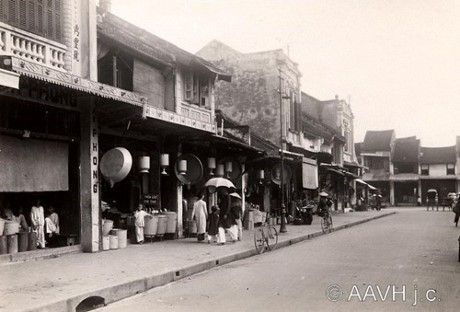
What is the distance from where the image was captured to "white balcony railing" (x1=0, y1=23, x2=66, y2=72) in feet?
36.5

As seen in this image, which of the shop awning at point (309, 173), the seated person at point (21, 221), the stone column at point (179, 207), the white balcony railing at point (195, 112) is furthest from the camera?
the shop awning at point (309, 173)

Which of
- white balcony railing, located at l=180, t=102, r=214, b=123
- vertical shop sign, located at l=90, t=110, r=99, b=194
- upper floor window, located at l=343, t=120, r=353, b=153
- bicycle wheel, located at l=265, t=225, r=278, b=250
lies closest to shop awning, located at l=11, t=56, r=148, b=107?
vertical shop sign, located at l=90, t=110, r=99, b=194

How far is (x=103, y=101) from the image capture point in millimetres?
13625

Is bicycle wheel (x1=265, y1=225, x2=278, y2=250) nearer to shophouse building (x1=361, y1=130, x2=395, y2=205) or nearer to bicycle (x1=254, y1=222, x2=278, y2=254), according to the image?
bicycle (x1=254, y1=222, x2=278, y2=254)

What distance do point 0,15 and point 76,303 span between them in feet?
22.6

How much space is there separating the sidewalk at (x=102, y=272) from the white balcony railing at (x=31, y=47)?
4.73m

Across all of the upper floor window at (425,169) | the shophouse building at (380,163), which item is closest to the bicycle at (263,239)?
the shophouse building at (380,163)

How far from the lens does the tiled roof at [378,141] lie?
6956 cm

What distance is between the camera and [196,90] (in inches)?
834

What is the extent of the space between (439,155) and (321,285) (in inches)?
2598

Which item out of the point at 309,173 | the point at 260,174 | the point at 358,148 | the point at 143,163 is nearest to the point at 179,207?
the point at 143,163

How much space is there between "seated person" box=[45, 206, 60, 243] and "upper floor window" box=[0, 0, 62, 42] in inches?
181

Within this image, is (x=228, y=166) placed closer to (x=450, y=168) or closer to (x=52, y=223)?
(x=52, y=223)

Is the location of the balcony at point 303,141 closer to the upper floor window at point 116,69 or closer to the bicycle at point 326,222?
the bicycle at point 326,222
